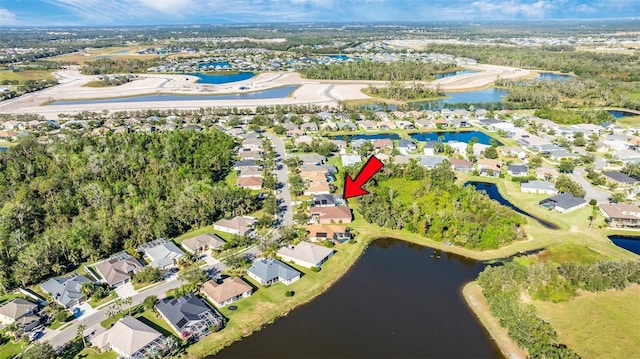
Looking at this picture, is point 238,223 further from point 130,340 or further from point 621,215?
point 621,215

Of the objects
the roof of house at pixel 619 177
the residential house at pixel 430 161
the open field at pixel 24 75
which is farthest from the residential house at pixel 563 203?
the open field at pixel 24 75

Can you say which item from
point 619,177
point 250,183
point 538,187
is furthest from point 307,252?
point 619,177

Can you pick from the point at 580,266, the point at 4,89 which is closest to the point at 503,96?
the point at 580,266

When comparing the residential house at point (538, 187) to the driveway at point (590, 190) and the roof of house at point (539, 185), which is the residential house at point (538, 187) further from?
the driveway at point (590, 190)

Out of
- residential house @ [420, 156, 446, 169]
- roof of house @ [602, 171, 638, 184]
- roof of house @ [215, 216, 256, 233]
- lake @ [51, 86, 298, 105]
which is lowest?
roof of house @ [215, 216, 256, 233]

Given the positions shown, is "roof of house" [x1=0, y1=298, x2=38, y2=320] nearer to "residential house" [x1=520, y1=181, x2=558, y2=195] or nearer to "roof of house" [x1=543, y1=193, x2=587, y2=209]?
"roof of house" [x1=543, y1=193, x2=587, y2=209]

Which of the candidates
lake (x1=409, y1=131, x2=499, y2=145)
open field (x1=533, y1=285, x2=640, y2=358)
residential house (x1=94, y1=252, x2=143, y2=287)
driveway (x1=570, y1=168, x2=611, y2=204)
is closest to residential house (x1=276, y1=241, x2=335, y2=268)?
residential house (x1=94, y1=252, x2=143, y2=287)
